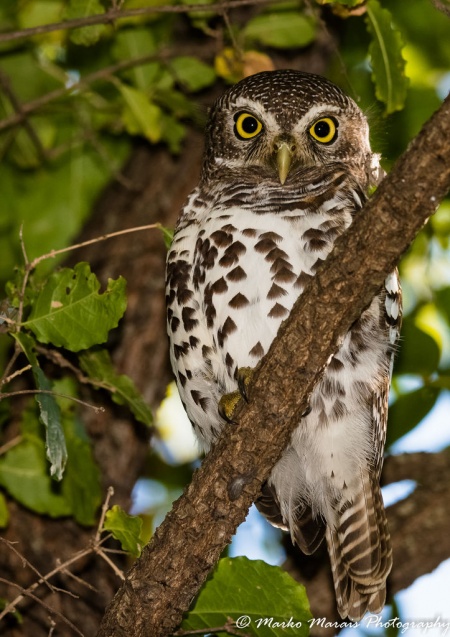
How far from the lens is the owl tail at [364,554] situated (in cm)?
388

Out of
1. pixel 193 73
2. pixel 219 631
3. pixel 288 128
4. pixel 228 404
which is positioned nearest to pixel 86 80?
pixel 193 73

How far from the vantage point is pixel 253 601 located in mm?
3230

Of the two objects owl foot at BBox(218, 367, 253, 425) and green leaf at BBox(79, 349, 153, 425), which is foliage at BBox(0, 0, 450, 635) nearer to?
green leaf at BBox(79, 349, 153, 425)

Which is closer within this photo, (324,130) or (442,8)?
(442,8)

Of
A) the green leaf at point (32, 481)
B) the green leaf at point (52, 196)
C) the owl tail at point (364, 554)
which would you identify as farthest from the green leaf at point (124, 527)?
the green leaf at point (52, 196)

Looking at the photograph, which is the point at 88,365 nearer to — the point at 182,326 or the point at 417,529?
the point at 182,326

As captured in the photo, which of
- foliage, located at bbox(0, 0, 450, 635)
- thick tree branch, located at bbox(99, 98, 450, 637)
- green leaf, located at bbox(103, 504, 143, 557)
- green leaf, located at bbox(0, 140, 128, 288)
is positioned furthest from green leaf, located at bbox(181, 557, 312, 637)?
green leaf, located at bbox(0, 140, 128, 288)

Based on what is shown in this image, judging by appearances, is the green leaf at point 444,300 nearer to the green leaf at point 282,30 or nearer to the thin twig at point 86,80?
the green leaf at point 282,30

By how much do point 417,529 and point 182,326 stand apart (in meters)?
1.50

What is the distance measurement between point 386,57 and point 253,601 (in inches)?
79.0

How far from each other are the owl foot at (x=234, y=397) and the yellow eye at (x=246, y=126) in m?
1.13

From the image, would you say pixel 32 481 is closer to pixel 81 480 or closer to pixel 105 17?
pixel 81 480

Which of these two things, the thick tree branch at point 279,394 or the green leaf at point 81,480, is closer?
the thick tree branch at point 279,394

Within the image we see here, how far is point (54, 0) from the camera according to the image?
5.02 m
